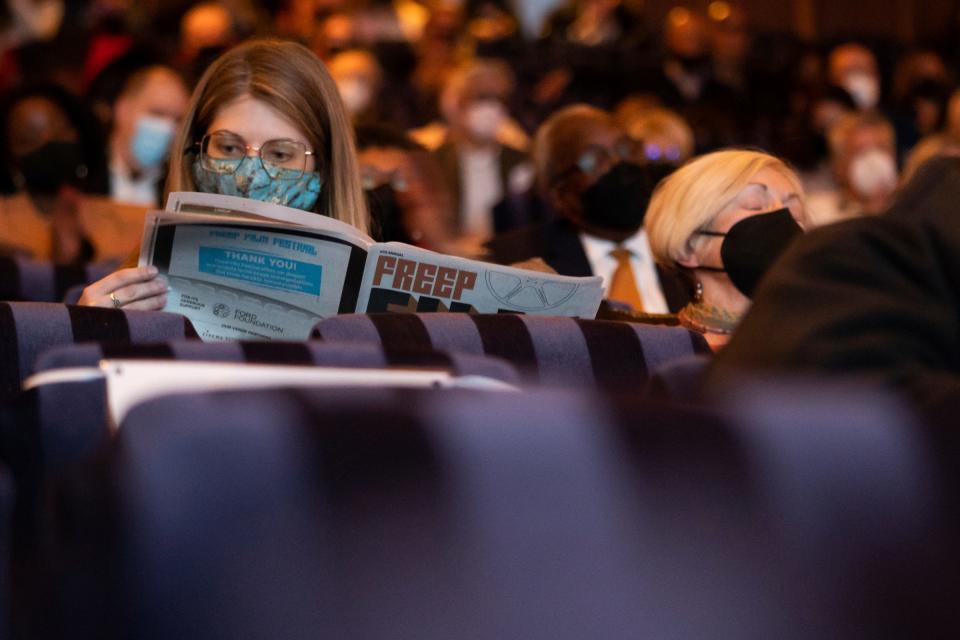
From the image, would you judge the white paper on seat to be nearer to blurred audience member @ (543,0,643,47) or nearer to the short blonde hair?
the short blonde hair

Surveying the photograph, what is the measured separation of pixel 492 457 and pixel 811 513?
0.20 metres

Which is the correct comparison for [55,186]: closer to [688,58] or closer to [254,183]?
[254,183]

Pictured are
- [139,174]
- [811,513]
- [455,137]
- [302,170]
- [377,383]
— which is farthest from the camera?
[455,137]

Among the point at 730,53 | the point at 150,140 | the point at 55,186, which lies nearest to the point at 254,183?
the point at 55,186

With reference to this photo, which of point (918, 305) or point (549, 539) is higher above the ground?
point (918, 305)

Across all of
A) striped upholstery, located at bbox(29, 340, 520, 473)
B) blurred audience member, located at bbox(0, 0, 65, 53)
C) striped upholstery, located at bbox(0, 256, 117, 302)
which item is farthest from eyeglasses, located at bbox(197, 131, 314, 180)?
blurred audience member, located at bbox(0, 0, 65, 53)

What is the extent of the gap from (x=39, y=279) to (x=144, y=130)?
7.25 ft

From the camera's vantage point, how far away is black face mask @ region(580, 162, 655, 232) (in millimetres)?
3939

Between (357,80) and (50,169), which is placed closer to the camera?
(50,169)

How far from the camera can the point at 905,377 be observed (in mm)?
930

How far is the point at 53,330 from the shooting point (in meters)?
1.66

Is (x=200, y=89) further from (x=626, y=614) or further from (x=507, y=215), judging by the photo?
(x=507, y=215)

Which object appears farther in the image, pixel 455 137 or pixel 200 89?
pixel 455 137

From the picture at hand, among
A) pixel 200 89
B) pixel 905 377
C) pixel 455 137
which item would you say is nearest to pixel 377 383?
pixel 905 377
